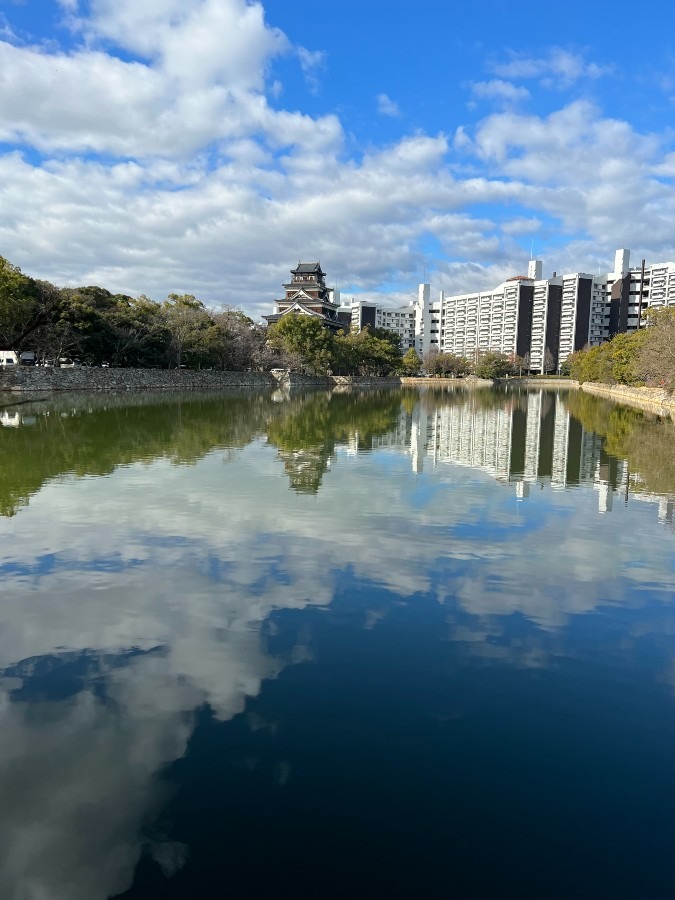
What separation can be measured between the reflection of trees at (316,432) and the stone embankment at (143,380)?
42.2 feet

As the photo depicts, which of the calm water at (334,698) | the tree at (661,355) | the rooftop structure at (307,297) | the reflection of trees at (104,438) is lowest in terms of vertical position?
the calm water at (334,698)

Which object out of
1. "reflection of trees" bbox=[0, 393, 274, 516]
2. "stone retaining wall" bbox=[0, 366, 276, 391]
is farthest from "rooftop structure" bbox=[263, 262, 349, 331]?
"reflection of trees" bbox=[0, 393, 274, 516]

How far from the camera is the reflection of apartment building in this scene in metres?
96.7

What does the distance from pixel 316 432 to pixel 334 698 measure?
15.2 m

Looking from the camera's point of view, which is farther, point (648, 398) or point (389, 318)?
point (389, 318)

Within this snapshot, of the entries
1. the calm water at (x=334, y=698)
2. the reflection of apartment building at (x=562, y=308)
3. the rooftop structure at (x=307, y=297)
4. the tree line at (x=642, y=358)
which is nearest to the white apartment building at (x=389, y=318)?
the reflection of apartment building at (x=562, y=308)

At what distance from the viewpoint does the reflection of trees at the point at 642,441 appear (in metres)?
12.1

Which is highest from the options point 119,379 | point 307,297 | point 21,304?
point 307,297

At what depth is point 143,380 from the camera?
4016 centimetres

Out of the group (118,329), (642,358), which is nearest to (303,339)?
(118,329)

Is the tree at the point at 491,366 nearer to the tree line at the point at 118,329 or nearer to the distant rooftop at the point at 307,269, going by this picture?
the distant rooftop at the point at 307,269

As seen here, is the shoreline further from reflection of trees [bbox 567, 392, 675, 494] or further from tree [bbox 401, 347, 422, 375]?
tree [bbox 401, 347, 422, 375]

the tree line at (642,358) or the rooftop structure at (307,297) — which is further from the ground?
the rooftop structure at (307,297)

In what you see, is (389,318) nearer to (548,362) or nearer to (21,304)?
(548,362)
